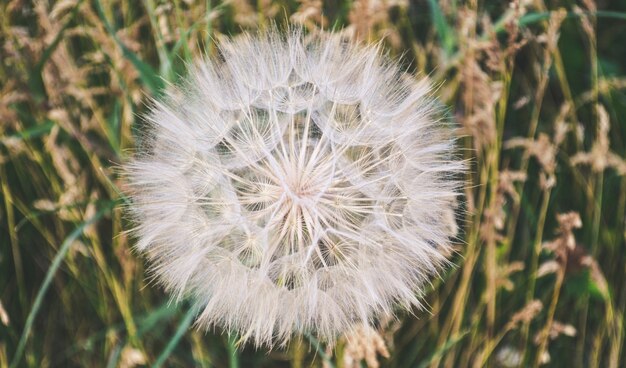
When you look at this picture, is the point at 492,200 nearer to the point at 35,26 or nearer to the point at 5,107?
the point at 5,107

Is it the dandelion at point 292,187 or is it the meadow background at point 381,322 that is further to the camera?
the meadow background at point 381,322

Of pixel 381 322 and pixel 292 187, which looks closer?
pixel 292 187

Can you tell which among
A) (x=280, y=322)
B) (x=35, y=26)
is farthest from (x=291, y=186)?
(x=35, y=26)

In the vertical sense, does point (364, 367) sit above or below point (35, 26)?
below

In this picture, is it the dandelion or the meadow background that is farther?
the meadow background

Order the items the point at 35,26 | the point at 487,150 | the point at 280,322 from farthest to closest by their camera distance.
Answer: the point at 35,26 → the point at 487,150 → the point at 280,322
